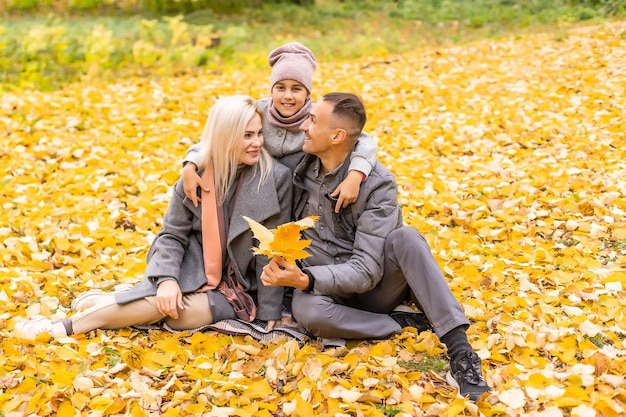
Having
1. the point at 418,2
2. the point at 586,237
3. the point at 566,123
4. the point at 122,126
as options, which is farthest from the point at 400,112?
the point at 418,2

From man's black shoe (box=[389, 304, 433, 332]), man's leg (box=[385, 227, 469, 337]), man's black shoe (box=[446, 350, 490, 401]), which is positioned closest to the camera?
man's black shoe (box=[446, 350, 490, 401])

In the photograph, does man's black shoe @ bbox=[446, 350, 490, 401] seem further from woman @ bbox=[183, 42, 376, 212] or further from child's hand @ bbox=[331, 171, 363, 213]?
woman @ bbox=[183, 42, 376, 212]

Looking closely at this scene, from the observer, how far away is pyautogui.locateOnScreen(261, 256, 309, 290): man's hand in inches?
103

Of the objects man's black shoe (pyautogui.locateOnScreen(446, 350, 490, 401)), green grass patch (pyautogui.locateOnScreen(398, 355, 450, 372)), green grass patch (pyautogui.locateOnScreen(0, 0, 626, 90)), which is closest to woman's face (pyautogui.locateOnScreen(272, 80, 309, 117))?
green grass patch (pyautogui.locateOnScreen(398, 355, 450, 372))

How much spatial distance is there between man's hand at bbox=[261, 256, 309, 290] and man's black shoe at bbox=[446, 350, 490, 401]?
2.34 ft

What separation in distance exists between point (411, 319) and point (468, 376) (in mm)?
627

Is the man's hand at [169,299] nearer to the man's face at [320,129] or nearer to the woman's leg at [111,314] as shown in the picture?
the woman's leg at [111,314]

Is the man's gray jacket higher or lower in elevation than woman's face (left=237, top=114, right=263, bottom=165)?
lower

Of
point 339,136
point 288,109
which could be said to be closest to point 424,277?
point 339,136

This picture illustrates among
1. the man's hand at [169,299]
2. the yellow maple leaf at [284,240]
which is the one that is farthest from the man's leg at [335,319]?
the man's hand at [169,299]

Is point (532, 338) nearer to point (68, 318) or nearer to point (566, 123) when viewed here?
point (68, 318)

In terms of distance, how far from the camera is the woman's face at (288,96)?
323cm

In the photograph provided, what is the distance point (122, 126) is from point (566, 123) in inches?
171

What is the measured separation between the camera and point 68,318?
3057 millimetres
